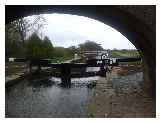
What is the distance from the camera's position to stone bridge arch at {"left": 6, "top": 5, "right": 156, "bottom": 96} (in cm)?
598

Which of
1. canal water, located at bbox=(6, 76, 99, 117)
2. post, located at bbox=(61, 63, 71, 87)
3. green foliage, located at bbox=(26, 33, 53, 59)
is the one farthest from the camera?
green foliage, located at bbox=(26, 33, 53, 59)

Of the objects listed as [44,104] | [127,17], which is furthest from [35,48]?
[127,17]

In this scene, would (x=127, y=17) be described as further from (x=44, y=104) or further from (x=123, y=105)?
(x=44, y=104)

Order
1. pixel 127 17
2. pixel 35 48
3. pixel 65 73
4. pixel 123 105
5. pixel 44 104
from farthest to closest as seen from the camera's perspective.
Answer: pixel 35 48 < pixel 65 73 < pixel 44 104 < pixel 123 105 < pixel 127 17

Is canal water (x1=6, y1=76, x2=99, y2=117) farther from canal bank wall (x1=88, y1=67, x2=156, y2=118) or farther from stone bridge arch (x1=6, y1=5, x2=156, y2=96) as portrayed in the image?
stone bridge arch (x1=6, y1=5, x2=156, y2=96)

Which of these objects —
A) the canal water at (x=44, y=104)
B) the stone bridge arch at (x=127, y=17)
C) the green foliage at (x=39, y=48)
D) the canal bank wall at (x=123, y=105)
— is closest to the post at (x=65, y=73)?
the green foliage at (x=39, y=48)

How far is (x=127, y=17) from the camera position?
650 centimetres

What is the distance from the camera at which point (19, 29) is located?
15.6 m

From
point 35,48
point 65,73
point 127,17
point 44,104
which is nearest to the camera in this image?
point 127,17

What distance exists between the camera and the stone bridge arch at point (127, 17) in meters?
5.98

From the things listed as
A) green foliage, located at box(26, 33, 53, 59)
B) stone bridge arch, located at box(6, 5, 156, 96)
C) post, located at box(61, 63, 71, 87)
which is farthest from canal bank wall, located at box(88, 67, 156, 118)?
green foliage, located at box(26, 33, 53, 59)

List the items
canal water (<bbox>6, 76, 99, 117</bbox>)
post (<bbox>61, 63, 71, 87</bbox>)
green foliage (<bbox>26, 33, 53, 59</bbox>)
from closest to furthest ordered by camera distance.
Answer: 1. canal water (<bbox>6, 76, 99, 117</bbox>)
2. post (<bbox>61, 63, 71, 87</bbox>)
3. green foliage (<bbox>26, 33, 53, 59</bbox>)

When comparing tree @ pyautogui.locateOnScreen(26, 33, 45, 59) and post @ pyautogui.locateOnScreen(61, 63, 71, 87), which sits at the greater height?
tree @ pyautogui.locateOnScreen(26, 33, 45, 59)

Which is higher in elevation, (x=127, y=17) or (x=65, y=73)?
(x=127, y=17)
